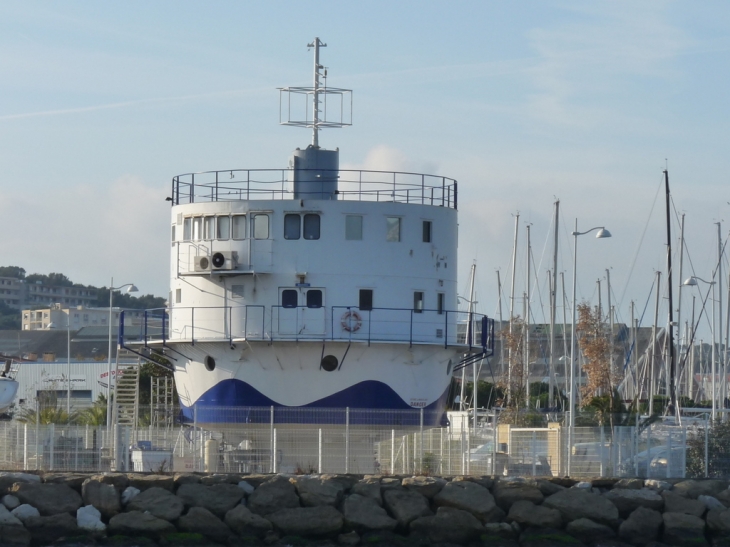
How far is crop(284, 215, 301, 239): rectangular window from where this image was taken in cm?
3712

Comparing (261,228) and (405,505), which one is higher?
(261,228)

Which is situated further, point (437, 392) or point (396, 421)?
point (437, 392)

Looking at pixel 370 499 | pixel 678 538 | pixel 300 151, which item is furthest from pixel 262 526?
pixel 300 151

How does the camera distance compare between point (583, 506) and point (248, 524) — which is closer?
point (248, 524)

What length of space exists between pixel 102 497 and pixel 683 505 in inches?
534

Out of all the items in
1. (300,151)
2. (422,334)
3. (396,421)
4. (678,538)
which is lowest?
(678,538)

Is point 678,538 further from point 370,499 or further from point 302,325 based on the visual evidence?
point 302,325

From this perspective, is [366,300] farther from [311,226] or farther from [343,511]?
[343,511]

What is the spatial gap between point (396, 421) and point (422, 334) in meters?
3.10

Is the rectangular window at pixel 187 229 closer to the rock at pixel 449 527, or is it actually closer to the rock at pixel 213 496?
the rock at pixel 213 496

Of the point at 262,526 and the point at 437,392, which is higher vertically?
the point at 437,392

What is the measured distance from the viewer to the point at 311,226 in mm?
37125

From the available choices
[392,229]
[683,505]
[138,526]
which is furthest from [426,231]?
[138,526]

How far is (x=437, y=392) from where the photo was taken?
127 feet
